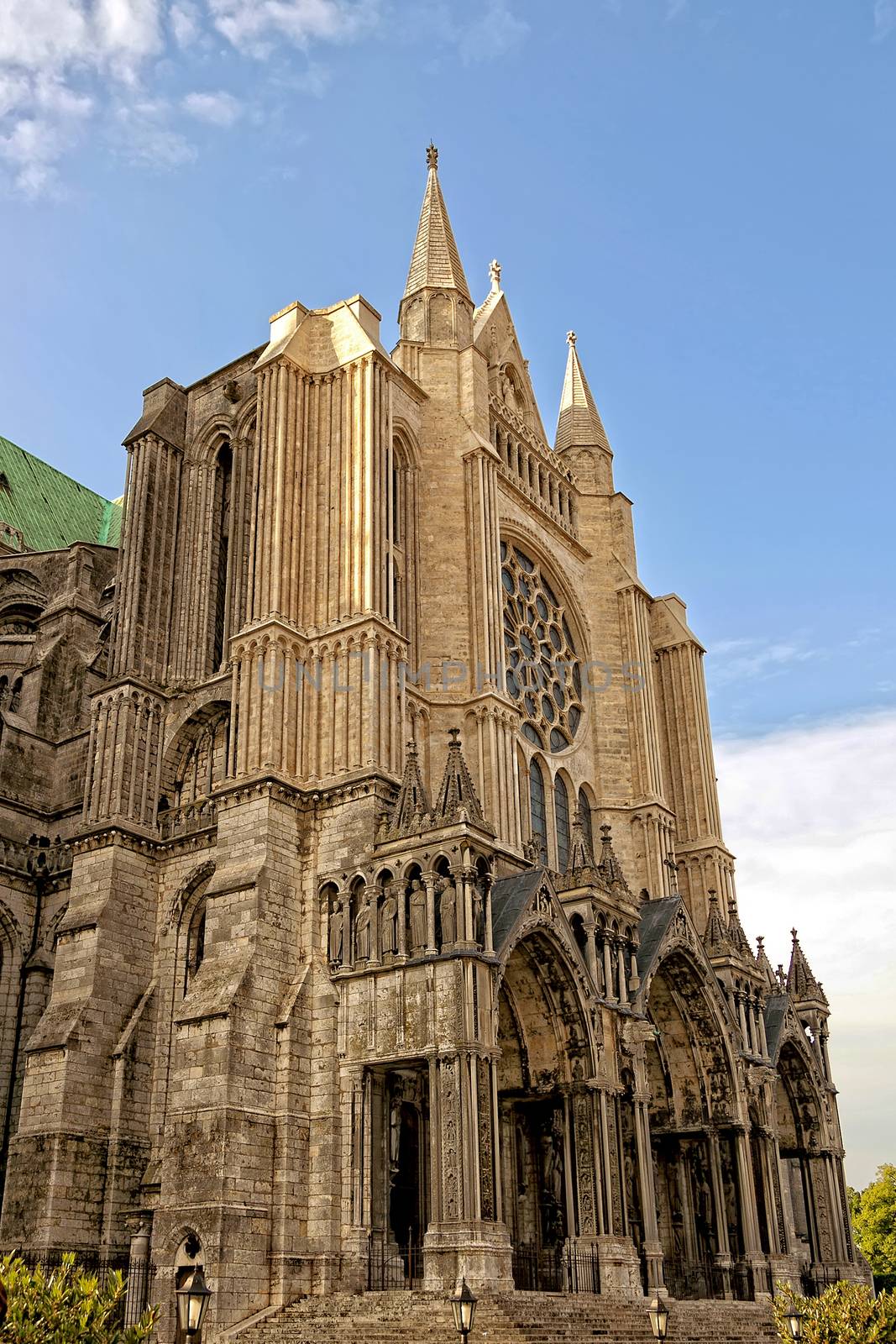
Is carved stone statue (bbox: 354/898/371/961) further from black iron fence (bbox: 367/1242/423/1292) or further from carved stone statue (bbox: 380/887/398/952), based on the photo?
black iron fence (bbox: 367/1242/423/1292)

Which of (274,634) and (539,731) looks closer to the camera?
(274,634)

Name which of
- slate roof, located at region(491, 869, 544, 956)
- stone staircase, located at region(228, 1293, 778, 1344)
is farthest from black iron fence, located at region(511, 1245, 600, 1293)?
slate roof, located at region(491, 869, 544, 956)

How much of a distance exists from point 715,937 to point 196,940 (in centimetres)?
1269

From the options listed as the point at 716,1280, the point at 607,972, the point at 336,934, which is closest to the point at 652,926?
the point at 607,972

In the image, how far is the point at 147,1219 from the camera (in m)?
24.2

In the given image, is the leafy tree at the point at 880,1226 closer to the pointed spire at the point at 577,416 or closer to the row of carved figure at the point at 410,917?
the pointed spire at the point at 577,416

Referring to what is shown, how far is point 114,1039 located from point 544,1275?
9.69 meters

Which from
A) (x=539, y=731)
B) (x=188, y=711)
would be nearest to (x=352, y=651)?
(x=188, y=711)

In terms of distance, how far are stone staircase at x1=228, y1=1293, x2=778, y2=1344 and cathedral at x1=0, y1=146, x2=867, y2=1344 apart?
65 centimetres

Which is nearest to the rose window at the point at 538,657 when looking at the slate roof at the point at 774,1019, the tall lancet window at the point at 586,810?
the tall lancet window at the point at 586,810

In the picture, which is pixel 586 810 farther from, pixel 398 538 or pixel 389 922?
pixel 389 922

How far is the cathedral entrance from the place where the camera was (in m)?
A: 22.6

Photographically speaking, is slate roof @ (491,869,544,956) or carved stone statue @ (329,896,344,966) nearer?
slate roof @ (491,869,544,956)

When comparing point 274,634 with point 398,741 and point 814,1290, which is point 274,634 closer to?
point 398,741
